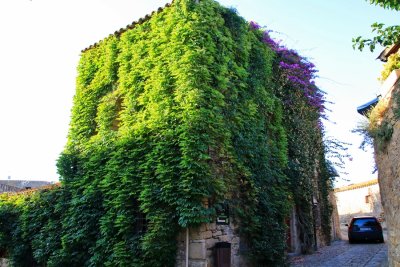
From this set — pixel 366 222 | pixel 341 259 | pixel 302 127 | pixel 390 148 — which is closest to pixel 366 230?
pixel 366 222

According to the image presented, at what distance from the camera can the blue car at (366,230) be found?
14.8 meters

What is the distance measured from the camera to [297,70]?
513 inches

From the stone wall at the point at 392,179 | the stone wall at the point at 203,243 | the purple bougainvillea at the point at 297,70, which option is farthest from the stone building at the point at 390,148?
the purple bougainvillea at the point at 297,70

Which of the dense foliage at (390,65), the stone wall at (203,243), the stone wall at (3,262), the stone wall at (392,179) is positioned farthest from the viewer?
the stone wall at (3,262)

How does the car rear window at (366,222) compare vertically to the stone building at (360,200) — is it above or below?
below

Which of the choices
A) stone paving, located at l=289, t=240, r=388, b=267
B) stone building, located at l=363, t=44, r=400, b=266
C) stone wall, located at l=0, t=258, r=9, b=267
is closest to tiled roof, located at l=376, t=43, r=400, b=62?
stone building, located at l=363, t=44, r=400, b=266

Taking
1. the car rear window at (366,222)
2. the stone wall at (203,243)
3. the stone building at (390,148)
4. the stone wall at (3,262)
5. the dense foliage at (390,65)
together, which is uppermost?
the dense foliage at (390,65)

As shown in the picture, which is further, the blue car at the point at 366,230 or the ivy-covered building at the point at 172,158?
the blue car at the point at 366,230

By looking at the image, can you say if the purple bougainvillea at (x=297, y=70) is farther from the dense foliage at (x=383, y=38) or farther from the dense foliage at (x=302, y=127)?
the dense foliage at (x=383, y=38)

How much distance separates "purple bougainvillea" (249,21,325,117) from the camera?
12.5 metres

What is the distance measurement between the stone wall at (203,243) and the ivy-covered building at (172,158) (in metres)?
0.02

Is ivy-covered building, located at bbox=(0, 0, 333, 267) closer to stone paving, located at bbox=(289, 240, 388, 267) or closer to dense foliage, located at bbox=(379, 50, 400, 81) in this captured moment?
stone paving, located at bbox=(289, 240, 388, 267)

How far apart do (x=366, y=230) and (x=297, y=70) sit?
7158mm

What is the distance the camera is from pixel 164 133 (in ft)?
27.2
